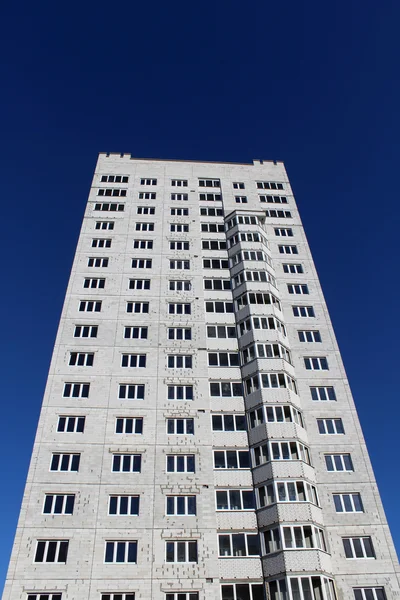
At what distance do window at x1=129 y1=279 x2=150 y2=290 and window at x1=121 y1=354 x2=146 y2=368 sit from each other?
8.86 metres

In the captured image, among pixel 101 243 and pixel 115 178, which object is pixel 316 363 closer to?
→ pixel 101 243

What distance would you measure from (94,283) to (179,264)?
9954mm

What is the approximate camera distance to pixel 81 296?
4956 centimetres

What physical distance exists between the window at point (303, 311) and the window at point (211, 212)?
Answer: 1686 centimetres

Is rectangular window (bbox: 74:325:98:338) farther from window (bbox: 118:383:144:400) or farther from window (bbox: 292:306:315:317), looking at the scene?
window (bbox: 292:306:315:317)

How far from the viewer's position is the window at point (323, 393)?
44.2 metres

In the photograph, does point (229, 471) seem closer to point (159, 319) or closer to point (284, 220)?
point (159, 319)

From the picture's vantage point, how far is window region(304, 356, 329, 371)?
46156 mm

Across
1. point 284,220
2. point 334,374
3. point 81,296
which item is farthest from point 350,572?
point 284,220

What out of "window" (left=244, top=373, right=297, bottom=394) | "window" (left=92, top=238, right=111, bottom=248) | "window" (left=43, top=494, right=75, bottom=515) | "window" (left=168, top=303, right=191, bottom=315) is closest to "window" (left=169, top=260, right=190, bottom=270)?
"window" (left=168, top=303, right=191, bottom=315)

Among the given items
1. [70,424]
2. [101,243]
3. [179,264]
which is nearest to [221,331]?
[179,264]

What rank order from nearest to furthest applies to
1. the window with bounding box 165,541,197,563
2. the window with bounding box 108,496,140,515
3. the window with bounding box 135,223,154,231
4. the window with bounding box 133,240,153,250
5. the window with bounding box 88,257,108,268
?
the window with bounding box 165,541,197,563
the window with bounding box 108,496,140,515
the window with bounding box 88,257,108,268
the window with bounding box 133,240,153,250
the window with bounding box 135,223,154,231

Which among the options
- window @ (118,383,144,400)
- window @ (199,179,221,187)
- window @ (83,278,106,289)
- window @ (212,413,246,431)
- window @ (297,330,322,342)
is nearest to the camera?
window @ (212,413,246,431)

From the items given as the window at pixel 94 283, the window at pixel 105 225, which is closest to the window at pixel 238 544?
the window at pixel 94 283
